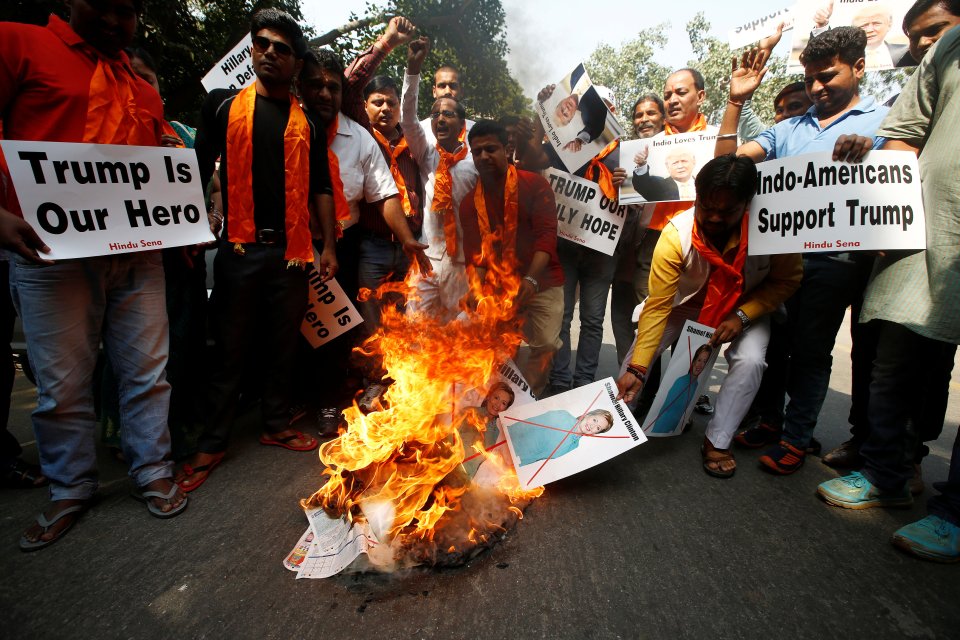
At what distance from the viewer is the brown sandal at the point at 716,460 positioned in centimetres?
309

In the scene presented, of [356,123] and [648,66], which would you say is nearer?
[356,123]

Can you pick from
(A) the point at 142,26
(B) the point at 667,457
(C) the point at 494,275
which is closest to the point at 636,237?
(C) the point at 494,275

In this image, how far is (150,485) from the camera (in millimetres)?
2662

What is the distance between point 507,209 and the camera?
4.02 meters

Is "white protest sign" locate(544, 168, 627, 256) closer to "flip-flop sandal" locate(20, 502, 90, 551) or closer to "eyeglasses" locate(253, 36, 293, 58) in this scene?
"eyeglasses" locate(253, 36, 293, 58)

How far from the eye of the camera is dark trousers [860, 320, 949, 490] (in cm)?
248

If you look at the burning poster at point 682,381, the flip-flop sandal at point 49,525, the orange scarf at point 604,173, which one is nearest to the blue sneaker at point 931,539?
the burning poster at point 682,381

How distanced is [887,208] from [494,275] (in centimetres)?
253

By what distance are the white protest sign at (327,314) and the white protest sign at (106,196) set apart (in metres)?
0.91

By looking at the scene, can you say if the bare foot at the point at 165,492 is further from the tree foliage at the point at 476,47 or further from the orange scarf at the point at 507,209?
the tree foliage at the point at 476,47

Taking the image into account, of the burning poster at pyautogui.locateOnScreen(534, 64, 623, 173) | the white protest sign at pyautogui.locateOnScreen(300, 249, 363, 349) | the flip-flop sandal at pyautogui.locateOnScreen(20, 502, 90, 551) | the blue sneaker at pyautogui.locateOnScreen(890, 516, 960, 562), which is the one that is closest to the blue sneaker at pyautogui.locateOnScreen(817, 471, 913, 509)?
the blue sneaker at pyautogui.locateOnScreen(890, 516, 960, 562)

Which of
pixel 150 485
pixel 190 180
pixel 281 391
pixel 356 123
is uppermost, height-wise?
pixel 356 123

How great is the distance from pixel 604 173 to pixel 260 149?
9.20ft

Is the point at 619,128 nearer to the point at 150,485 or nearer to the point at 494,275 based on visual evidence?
the point at 494,275
